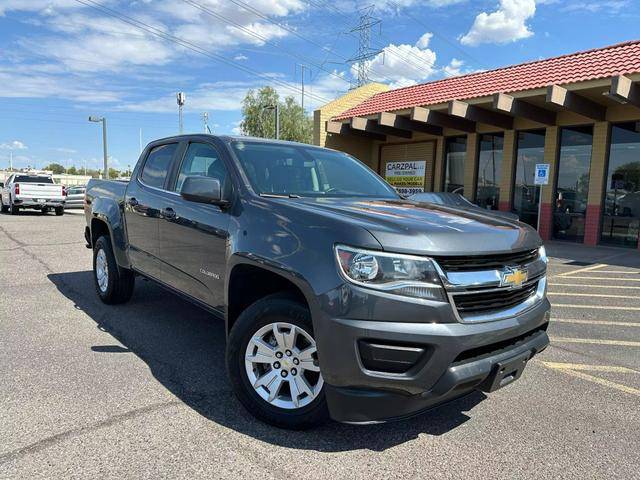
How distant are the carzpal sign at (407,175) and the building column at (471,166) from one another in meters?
1.95

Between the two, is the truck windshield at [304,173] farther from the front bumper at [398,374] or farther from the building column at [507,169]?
the building column at [507,169]

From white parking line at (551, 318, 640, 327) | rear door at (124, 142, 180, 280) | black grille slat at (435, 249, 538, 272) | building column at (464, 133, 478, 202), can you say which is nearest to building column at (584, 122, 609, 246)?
building column at (464, 133, 478, 202)

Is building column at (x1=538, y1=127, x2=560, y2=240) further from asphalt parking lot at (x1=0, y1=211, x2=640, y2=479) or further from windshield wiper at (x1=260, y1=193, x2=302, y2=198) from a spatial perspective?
windshield wiper at (x1=260, y1=193, x2=302, y2=198)

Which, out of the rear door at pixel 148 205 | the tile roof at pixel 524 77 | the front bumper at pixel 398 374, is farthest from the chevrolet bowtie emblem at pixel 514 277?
the tile roof at pixel 524 77

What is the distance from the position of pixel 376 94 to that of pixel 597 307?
56.4 ft

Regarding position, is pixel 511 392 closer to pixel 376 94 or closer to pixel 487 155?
pixel 487 155

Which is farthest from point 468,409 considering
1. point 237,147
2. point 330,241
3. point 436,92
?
point 436,92

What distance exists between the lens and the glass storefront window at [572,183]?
14.1 m

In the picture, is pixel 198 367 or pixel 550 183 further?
pixel 550 183

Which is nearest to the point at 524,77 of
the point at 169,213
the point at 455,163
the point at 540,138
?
the point at 540,138

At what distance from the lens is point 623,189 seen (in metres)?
13.3

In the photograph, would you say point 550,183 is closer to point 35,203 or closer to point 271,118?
point 35,203

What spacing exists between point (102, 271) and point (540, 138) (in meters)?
13.6

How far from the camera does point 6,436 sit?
9.33 feet
